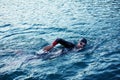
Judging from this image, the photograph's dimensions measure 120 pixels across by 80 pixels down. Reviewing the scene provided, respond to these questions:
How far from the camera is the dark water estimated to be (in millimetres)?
9327

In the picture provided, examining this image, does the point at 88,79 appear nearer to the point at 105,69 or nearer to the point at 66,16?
the point at 105,69

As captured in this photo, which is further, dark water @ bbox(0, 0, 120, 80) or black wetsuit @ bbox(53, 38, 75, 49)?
black wetsuit @ bbox(53, 38, 75, 49)

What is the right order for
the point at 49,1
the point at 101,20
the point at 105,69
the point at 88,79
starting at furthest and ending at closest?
the point at 49,1 < the point at 101,20 < the point at 105,69 < the point at 88,79

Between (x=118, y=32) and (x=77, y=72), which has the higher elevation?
(x=118, y=32)

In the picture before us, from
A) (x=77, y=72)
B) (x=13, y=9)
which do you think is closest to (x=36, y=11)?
(x=13, y=9)

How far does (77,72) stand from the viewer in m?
9.31

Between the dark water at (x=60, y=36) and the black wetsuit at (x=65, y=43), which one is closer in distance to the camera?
the dark water at (x=60, y=36)

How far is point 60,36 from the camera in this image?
1310 centimetres

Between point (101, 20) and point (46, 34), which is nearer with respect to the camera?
point (46, 34)

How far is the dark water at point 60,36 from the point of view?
933 centimetres

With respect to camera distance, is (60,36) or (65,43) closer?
(65,43)

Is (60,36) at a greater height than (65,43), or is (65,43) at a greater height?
(60,36)

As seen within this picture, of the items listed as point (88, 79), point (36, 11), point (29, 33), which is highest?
point (36, 11)

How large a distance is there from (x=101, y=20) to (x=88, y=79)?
7.28 metres
